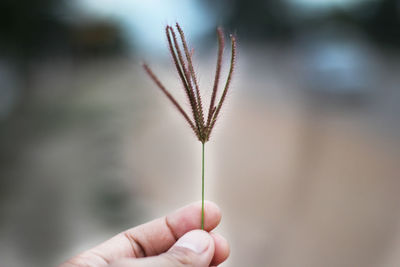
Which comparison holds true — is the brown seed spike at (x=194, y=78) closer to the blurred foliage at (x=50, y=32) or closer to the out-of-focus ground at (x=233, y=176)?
the out-of-focus ground at (x=233, y=176)

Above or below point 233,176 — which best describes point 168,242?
above

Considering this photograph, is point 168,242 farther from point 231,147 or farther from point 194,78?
point 231,147

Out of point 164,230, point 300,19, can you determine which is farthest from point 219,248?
point 300,19

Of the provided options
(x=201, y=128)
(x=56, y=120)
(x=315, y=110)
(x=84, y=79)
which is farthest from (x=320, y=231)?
(x=84, y=79)

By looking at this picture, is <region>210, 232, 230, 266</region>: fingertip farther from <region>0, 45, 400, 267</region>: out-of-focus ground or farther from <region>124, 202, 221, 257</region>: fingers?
<region>0, 45, 400, 267</region>: out-of-focus ground

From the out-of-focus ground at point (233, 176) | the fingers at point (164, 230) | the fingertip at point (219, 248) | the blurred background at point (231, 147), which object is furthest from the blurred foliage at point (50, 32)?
the fingertip at point (219, 248)

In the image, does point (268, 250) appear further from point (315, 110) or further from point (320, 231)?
point (315, 110)

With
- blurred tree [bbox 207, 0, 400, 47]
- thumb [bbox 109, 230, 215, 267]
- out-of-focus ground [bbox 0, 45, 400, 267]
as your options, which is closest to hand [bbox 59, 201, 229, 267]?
thumb [bbox 109, 230, 215, 267]
